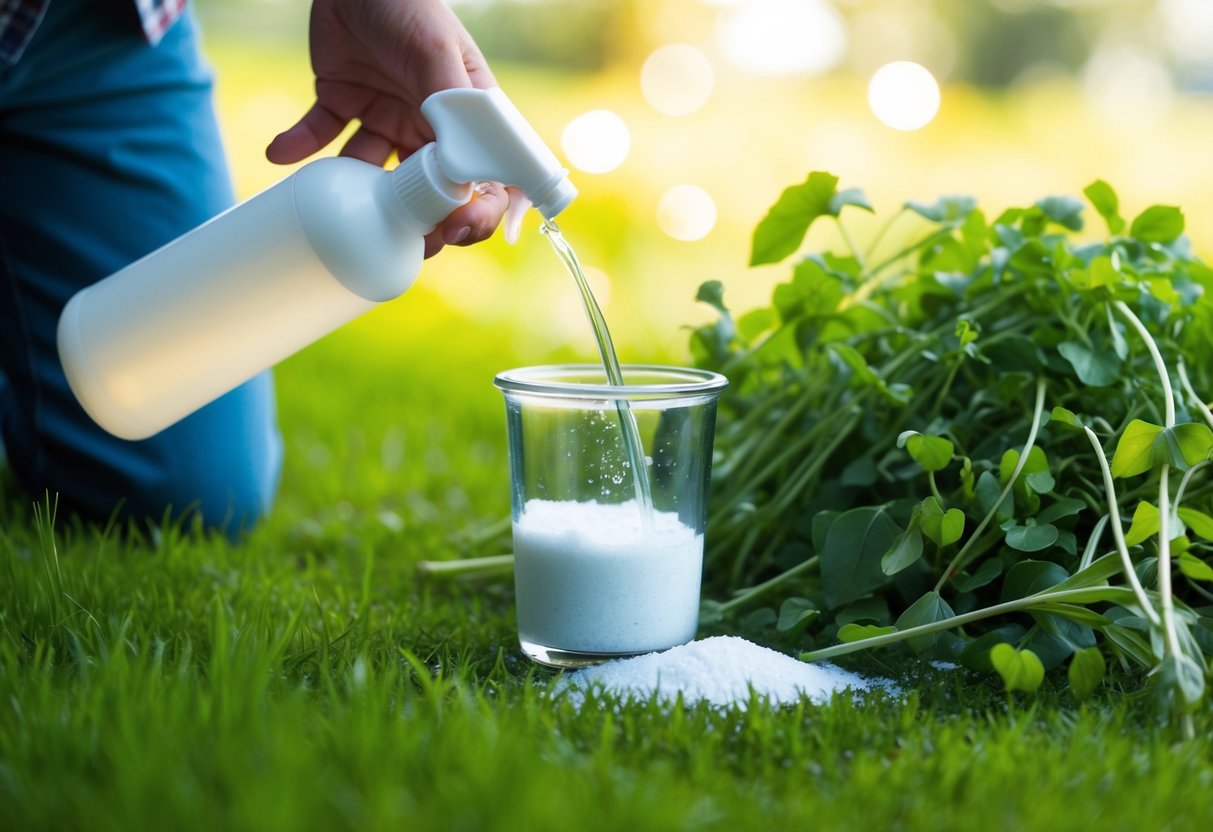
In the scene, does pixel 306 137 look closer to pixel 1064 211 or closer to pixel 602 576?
pixel 602 576

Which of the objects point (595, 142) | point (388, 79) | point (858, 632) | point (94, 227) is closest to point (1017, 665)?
point (858, 632)

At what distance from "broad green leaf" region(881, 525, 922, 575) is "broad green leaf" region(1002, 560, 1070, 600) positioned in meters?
0.09

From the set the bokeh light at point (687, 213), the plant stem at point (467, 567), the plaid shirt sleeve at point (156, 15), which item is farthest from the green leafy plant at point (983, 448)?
the bokeh light at point (687, 213)

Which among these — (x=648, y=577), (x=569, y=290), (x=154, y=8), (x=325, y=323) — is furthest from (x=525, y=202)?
(x=569, y=290)

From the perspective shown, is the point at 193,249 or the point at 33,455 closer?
the point at 193,249

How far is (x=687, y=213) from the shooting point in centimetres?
447

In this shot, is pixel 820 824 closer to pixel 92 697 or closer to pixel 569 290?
pixel 92 697

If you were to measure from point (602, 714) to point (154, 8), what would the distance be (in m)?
1.24

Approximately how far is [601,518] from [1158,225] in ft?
2.47

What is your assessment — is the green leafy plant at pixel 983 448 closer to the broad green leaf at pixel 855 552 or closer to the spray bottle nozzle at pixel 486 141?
the broad green leaf at pixel 855 552

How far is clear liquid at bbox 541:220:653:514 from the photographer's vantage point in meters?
1.18

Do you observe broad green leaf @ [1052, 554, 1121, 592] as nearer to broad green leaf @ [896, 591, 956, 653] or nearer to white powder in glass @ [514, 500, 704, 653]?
broad green leaf @ [896, 591, 956, 653]

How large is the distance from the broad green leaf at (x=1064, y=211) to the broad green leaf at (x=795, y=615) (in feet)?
1.84

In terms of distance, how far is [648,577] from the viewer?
3.88 feet
